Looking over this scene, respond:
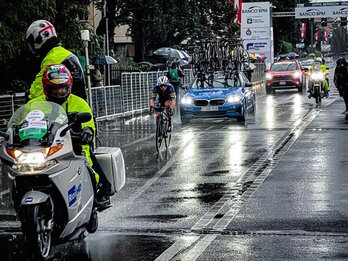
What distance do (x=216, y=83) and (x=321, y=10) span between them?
72125 millimetres

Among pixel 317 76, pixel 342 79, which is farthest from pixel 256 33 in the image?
pixel 342 79

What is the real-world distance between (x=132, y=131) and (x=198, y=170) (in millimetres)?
9558

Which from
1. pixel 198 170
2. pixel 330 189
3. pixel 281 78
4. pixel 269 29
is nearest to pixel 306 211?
pixel 330 189

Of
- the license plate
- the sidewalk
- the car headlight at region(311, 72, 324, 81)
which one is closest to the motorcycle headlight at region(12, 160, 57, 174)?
the sidewalk

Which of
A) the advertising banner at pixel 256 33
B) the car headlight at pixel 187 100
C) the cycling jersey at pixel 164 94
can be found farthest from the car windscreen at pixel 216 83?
the advertising banner at pixel 256 33

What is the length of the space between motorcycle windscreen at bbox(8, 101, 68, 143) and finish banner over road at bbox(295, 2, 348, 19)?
87674 mm

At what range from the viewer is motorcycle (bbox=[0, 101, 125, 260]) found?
736cm

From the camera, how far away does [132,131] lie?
24047 millimetres

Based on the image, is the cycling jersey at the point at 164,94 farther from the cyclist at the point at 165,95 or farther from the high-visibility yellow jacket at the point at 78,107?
the high-visibility yellow jacket at the point at 78,107

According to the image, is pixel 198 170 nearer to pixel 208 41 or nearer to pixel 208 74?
pixel 208 74

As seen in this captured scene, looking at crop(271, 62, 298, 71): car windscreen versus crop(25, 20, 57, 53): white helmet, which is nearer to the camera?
crop(25, 20, 57, 53): white helmet

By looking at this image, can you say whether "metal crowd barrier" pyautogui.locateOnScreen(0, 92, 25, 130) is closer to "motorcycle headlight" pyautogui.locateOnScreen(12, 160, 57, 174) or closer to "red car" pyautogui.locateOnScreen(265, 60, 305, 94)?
"motorcycle headlight" pyautogui.locateOnScreen(12, 160, 57, 174)

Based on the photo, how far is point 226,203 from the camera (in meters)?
11.1

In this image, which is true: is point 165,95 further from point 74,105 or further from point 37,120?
point 37,120
